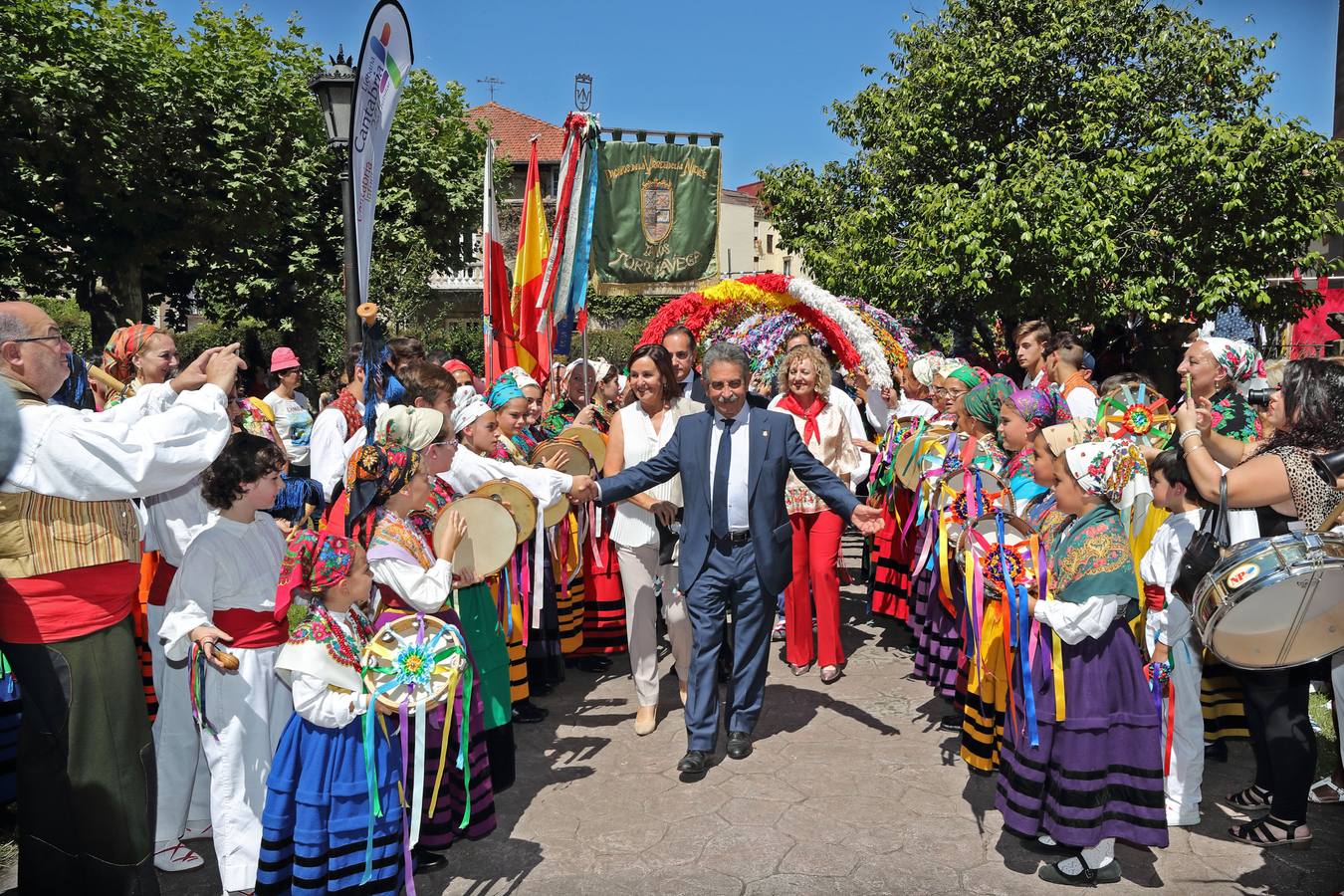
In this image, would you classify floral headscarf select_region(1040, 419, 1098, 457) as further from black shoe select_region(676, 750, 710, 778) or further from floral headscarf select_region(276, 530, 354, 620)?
floral headscarf select_region(276, 530, 354, 620)

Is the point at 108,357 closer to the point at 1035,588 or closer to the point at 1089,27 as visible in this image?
the point at 1035,588

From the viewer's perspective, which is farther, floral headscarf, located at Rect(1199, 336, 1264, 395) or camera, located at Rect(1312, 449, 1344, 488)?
floral headscarf, located at Rect(1199, 336, 1264, 395)

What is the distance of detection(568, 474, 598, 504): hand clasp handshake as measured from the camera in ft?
16.4

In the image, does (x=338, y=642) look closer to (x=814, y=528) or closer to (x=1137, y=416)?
(x=814, y=528)

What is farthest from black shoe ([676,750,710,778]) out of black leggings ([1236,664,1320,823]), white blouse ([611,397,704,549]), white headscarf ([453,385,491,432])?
black leggings ([1236,664,1320,823])

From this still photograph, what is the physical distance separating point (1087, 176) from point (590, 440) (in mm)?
10731

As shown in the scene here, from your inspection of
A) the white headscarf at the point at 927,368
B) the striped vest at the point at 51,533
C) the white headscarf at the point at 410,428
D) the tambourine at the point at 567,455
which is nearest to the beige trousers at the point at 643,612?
the tambourine at the point at 567,455

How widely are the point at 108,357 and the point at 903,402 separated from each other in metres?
5.52

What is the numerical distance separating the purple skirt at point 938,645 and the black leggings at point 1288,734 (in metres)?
1.56

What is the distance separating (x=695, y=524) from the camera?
16.6 feet

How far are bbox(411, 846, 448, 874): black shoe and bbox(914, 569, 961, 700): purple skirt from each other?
285 cm

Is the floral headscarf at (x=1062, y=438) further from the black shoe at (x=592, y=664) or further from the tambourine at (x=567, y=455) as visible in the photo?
the black shoe at (x=592, y=664)

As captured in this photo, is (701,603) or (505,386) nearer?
(701,603)

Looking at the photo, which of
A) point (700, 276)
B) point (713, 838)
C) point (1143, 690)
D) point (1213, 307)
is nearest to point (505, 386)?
point (713, 838)
